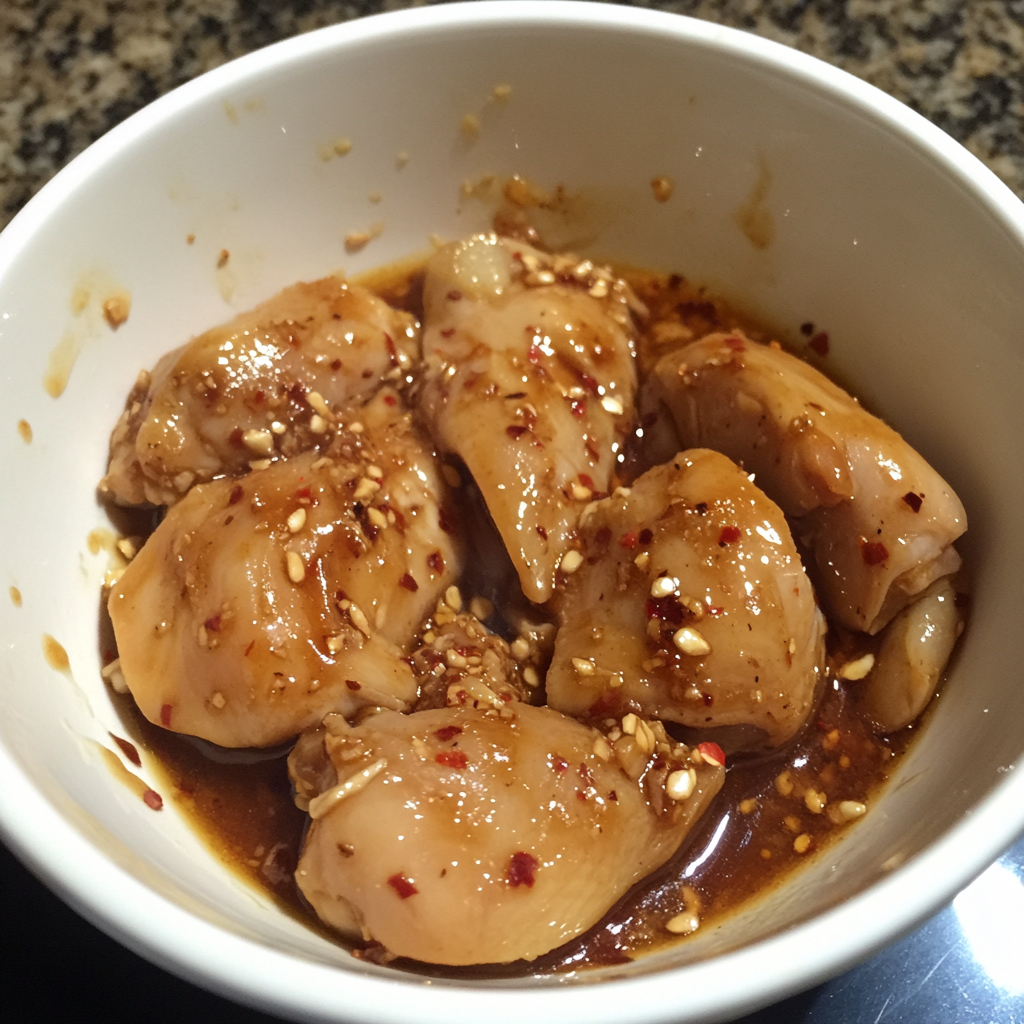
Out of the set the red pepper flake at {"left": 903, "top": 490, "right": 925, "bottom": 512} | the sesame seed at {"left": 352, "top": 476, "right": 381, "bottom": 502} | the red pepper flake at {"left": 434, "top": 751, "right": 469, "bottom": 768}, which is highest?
the red pepper flake at {"left": 903, "top": 490, "right": 925, "bottom": 512}

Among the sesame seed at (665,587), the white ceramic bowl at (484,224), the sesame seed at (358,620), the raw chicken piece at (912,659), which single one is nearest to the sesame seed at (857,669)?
the raw chicken piece at (912,659)

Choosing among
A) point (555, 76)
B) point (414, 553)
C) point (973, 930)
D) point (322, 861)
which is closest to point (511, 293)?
point (555, 76)

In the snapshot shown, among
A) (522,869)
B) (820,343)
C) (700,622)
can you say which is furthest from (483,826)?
(820,343)

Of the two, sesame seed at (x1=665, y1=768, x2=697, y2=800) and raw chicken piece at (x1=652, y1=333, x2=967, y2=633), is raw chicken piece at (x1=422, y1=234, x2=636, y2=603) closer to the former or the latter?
raw chicken piece at (x1=652, y1=333, x2=967, y2=633)

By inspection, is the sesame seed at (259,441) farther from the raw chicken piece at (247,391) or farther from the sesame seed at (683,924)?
the sesame seed at (683,924)

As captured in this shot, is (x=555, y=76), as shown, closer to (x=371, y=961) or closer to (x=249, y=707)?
(x=249, y=707)

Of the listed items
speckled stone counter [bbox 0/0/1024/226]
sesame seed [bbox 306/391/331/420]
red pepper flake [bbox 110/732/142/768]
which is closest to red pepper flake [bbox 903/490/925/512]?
sesame seed [bbox 306/391/331/420]

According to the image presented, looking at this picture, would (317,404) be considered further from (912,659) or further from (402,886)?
(912,659)
